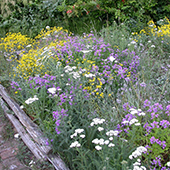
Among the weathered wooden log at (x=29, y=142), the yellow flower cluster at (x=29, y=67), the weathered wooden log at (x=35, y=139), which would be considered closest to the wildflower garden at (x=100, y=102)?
the yellow flower cluster at (x=29, y=67)

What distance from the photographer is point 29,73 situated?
12.6 ft

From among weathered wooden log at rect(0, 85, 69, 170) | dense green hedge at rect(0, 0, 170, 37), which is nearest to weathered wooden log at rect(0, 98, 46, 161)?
weathered wooden log at rect(0, 85, 69, 170)

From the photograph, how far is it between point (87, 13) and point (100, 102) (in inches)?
156

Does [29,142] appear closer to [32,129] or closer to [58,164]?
[32,129]

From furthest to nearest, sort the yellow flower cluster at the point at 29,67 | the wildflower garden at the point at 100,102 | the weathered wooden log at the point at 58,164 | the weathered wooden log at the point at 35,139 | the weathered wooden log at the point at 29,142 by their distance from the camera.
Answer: the yellow flower cluster at the point at 29,67
the weathered wooden log at the point at 29,142
the weathered wooden log at the point at 35,139
the weathered wooden log at the point at 58,164
the wildflower garden at the point at 100,102

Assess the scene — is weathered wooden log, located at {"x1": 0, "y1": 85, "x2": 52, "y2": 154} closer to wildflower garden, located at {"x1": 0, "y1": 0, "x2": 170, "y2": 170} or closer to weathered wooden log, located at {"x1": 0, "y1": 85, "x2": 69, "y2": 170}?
weathered wooden log, located at {"x1": 0, "y1": 85, "x2": 69, "y2": 170}

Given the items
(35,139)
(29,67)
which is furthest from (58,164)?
(29,67)

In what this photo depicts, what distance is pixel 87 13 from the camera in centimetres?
627

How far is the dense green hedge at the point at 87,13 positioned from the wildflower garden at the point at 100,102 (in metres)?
0.93

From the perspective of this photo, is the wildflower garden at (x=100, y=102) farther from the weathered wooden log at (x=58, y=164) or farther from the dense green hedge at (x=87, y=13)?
the dense green hedge at (x=87, y=13)

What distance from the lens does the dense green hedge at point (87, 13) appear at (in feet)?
20.0

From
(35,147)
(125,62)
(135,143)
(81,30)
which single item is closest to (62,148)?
(35,147)

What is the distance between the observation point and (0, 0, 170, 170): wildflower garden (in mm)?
2102

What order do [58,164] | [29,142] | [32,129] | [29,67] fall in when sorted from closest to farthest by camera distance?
[58,164] < [32,129] < [29,142] < [29,67]
